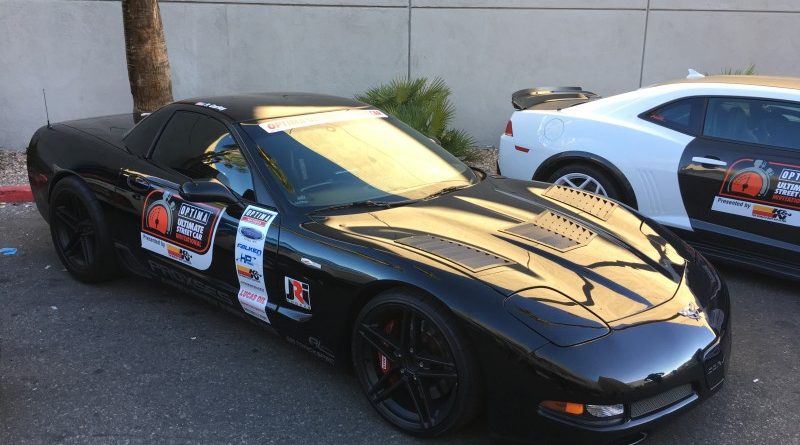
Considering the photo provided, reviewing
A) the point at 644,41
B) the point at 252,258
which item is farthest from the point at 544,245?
the point at 644,41

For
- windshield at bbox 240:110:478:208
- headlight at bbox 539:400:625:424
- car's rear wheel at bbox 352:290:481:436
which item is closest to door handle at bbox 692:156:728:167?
windshield at bbox 240:110:478:208

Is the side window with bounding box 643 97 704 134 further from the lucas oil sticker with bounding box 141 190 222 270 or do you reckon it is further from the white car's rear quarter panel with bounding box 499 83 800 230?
the lucas oil sticker with bounding box 141 190 222 270

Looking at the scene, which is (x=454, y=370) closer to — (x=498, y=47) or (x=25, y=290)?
(x=25, y=290)

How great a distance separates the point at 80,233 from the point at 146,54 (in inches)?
109

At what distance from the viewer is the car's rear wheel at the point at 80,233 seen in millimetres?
4320

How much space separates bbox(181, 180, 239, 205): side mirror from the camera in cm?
348

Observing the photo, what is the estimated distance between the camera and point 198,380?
3428 millimetres

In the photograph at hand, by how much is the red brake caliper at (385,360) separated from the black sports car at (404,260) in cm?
1

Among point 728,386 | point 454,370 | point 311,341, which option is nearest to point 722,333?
point 728,386

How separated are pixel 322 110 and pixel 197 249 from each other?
45.1 inches

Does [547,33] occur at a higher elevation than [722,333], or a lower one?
higher

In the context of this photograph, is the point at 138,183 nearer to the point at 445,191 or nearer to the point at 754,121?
the point at 445,191

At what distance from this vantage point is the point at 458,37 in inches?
347

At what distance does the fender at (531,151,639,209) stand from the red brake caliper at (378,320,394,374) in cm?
289
